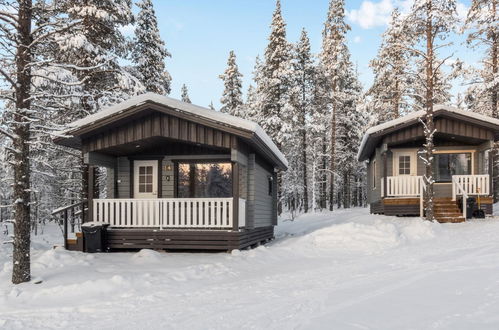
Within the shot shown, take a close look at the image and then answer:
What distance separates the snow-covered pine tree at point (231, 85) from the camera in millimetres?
36312

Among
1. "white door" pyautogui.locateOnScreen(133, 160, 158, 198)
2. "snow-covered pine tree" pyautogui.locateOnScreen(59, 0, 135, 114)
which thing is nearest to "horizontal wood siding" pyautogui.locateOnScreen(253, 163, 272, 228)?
"white door" pyautogui.locateOnScreen(133, 160, 158, 198)

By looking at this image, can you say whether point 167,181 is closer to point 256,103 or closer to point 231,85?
point 256,103

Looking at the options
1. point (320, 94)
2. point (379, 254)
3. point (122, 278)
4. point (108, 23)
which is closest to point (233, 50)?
point (320, 94)

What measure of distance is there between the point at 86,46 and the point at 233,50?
78.8ft

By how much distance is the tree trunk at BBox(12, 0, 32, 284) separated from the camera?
7.82m

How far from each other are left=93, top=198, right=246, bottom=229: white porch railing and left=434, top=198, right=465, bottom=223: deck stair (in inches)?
352

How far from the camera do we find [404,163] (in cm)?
1933

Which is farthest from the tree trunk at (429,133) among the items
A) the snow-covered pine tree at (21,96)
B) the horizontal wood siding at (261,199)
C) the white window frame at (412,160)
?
the snow-covered pine tree at (21,96)

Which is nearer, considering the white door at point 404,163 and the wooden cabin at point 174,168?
the wooden cabin at point 174,168

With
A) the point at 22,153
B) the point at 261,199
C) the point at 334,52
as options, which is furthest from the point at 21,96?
the point at 334,52

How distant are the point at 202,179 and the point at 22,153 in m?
6.80

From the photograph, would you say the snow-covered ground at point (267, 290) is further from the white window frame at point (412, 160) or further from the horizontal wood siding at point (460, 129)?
the white window frame at point (412, 160)

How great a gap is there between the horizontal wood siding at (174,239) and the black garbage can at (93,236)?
0.34 meters

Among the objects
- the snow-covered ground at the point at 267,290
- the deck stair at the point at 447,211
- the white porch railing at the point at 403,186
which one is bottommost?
the snow-covered ground at the point at 267,290
